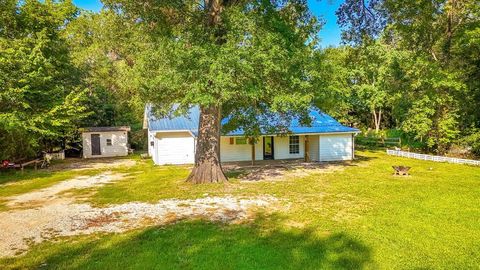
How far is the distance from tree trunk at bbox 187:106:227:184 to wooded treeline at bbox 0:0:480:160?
79 centimetres

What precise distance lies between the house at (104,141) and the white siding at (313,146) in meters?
15.3

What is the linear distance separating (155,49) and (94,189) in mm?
6498

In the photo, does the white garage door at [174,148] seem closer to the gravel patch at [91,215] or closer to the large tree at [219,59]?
the large tree at [219,59]

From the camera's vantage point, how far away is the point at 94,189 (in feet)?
49.5

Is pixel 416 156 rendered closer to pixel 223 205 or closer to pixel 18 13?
pixel 223 205

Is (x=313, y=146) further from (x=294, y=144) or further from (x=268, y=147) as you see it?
(x=268, y=147)

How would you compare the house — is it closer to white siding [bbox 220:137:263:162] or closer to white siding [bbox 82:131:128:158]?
white siding [bbox 82:131:128:158]

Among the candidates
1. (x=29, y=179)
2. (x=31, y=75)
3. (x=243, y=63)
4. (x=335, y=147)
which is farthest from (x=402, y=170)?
(x=31, y=75)

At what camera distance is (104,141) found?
29766 mm

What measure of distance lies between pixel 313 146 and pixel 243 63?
14.6 meters

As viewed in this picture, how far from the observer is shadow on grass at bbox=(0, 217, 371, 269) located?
688 cm

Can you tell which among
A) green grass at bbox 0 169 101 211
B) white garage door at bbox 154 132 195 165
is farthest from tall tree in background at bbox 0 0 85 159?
white garage door at bbox 154 132 195 165

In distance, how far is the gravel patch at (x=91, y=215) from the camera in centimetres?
888

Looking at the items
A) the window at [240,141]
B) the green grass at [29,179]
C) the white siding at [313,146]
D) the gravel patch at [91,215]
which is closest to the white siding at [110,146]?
the green grass at [29,179]
